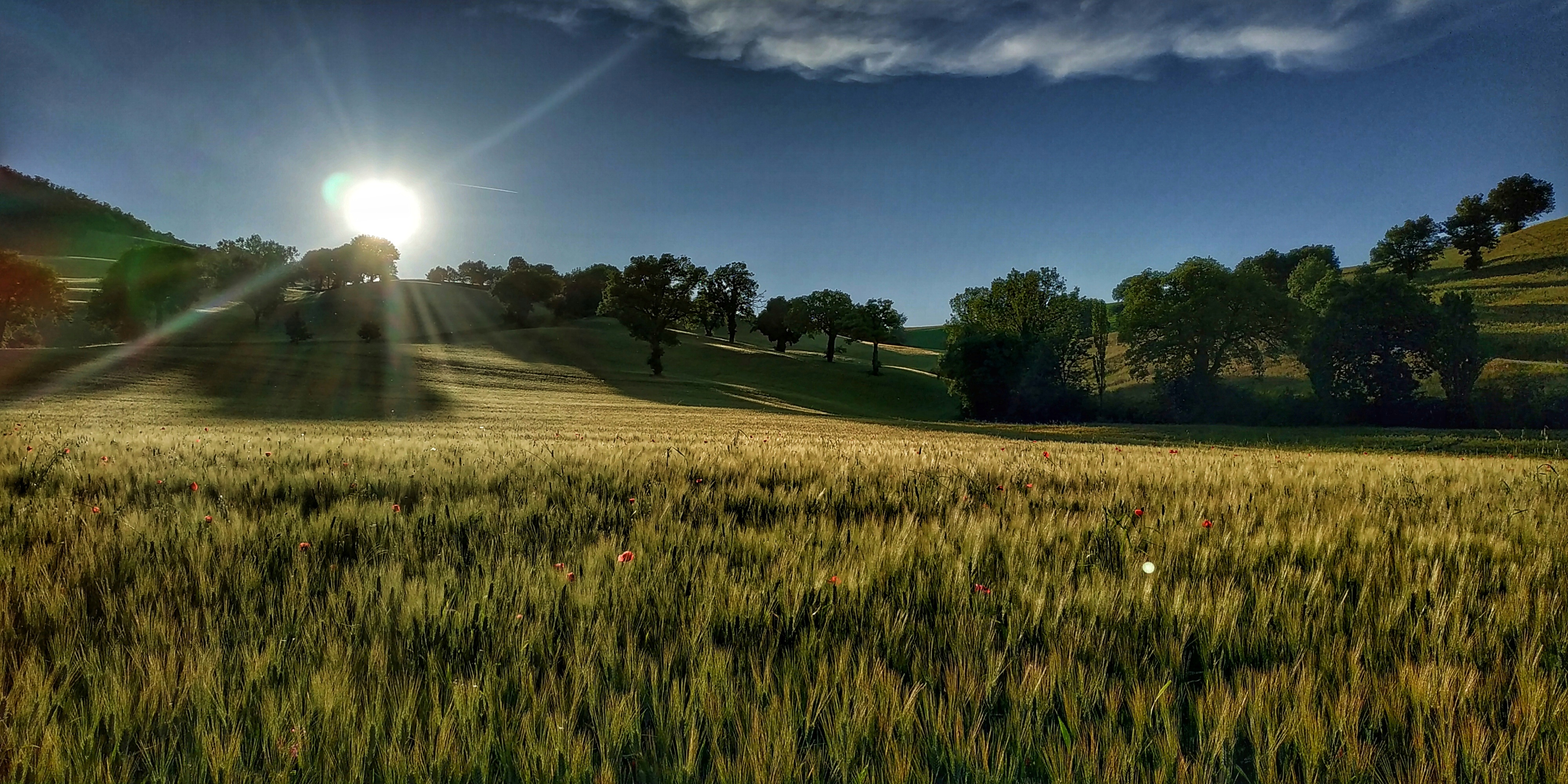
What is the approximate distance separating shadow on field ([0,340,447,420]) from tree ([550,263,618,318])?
48.7m

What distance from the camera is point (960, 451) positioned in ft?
31.5

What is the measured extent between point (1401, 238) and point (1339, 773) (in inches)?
5172

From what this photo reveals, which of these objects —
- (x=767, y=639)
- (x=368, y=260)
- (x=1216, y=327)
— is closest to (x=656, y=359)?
(x=1216, y=327)

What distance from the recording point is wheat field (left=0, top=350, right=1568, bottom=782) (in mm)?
1413

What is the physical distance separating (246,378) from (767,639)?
5206 cm

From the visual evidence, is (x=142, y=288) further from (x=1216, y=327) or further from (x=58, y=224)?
(x=58, y=224)

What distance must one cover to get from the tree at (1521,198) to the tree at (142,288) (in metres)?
181

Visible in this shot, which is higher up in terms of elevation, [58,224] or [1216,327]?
[58,224]

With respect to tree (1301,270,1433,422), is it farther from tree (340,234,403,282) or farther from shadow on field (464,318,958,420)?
tree (340,234,403,282)

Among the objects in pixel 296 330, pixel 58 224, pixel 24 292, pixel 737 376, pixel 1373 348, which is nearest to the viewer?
pixel 1373 348

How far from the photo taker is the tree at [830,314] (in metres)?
82.2

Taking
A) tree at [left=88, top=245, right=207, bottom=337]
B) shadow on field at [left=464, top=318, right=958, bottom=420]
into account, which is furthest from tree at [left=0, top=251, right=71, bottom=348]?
shadow on field at [left=464, top=318, right=958, bottom=420]

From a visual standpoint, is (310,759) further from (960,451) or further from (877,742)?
(960,451)

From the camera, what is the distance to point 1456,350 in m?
40.0
